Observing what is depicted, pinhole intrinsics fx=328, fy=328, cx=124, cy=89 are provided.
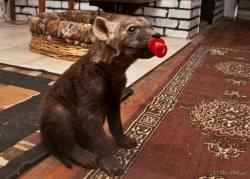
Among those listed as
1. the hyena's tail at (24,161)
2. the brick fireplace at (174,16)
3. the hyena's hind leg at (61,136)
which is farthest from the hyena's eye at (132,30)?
the brick fireplace at (174,16)

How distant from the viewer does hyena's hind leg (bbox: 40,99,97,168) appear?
3.91 feet

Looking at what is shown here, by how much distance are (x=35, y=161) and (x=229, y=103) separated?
1180 millimetres

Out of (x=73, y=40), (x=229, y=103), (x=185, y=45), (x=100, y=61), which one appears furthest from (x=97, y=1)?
(x=100, y=61)

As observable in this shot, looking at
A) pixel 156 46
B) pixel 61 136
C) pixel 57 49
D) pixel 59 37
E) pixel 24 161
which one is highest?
pixel 156 46

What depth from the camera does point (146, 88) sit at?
83.4 inches

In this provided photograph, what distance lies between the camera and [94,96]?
114cm

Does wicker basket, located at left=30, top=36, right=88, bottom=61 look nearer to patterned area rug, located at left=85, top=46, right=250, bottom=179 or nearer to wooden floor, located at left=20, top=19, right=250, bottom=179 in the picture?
wooden floor, located at left=20, top=19, right=250, bottom=179

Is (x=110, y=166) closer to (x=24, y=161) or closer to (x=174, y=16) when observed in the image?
(x=24, y=161)

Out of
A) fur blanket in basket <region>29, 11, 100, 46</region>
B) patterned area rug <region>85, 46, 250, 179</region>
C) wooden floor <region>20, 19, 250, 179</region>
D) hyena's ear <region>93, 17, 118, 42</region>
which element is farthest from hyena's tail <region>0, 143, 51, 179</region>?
fur blanket in basket <region>29, 11, 100, 46</region>

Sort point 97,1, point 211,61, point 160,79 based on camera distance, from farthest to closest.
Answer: point 97,1, point 211,61, point 160,79

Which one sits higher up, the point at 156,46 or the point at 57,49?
the point at 156,46

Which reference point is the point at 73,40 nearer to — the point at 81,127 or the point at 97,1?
the point at 97,1

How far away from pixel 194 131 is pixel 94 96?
2.09ft

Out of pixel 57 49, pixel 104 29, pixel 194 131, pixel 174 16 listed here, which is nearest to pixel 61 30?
pixel 57 49
